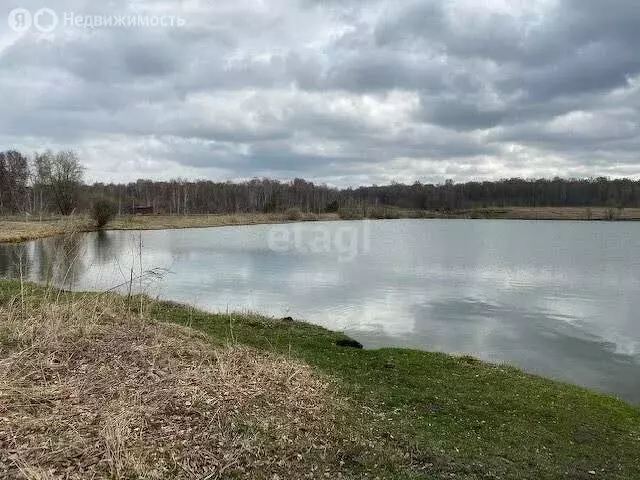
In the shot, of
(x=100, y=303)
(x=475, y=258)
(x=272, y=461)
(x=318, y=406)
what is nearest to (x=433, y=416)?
(x=318, y=406)

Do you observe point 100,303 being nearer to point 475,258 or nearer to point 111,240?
point 475,258

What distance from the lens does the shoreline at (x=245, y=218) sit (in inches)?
2006

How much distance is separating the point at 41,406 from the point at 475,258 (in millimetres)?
33912

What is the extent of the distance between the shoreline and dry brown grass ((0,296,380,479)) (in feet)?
118

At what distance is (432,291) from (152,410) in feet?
62.4

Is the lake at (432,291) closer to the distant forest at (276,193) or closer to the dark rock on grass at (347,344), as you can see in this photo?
the dark rock on grass at (347,344)

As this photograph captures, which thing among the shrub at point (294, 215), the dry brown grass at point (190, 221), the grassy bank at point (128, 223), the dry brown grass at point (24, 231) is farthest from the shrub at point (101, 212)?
the shrub at point (294, 215)

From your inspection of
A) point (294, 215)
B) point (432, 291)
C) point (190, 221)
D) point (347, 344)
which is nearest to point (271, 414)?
point (347, 344)

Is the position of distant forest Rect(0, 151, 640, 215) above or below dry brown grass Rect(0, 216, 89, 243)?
above

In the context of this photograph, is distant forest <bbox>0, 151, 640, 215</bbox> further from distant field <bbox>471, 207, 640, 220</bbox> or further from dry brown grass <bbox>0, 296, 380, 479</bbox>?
dry brown grass <bbox>0, 296, 380, 479</bbox>

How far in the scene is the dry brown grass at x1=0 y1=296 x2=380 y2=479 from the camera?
5230 mm

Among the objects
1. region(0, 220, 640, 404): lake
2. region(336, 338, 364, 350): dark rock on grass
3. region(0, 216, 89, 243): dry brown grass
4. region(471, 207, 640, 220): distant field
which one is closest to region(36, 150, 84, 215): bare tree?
region(0, 216, 89, 243): dry brown grass

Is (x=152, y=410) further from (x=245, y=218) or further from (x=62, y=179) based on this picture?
(x=245, y=218)

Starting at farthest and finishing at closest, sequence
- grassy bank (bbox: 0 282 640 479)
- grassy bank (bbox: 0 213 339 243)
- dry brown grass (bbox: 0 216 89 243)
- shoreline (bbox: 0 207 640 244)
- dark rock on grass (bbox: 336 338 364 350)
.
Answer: shoreline (bbox: 0 207 640 244) < dry brown grass (bbox: 0 216 89 243) < grassy bank (bbox: 0 213 339 243) < dark rock on grass (bbox: 336 338 364 350) < grassy bank (bbox: 0 282 640 479)
